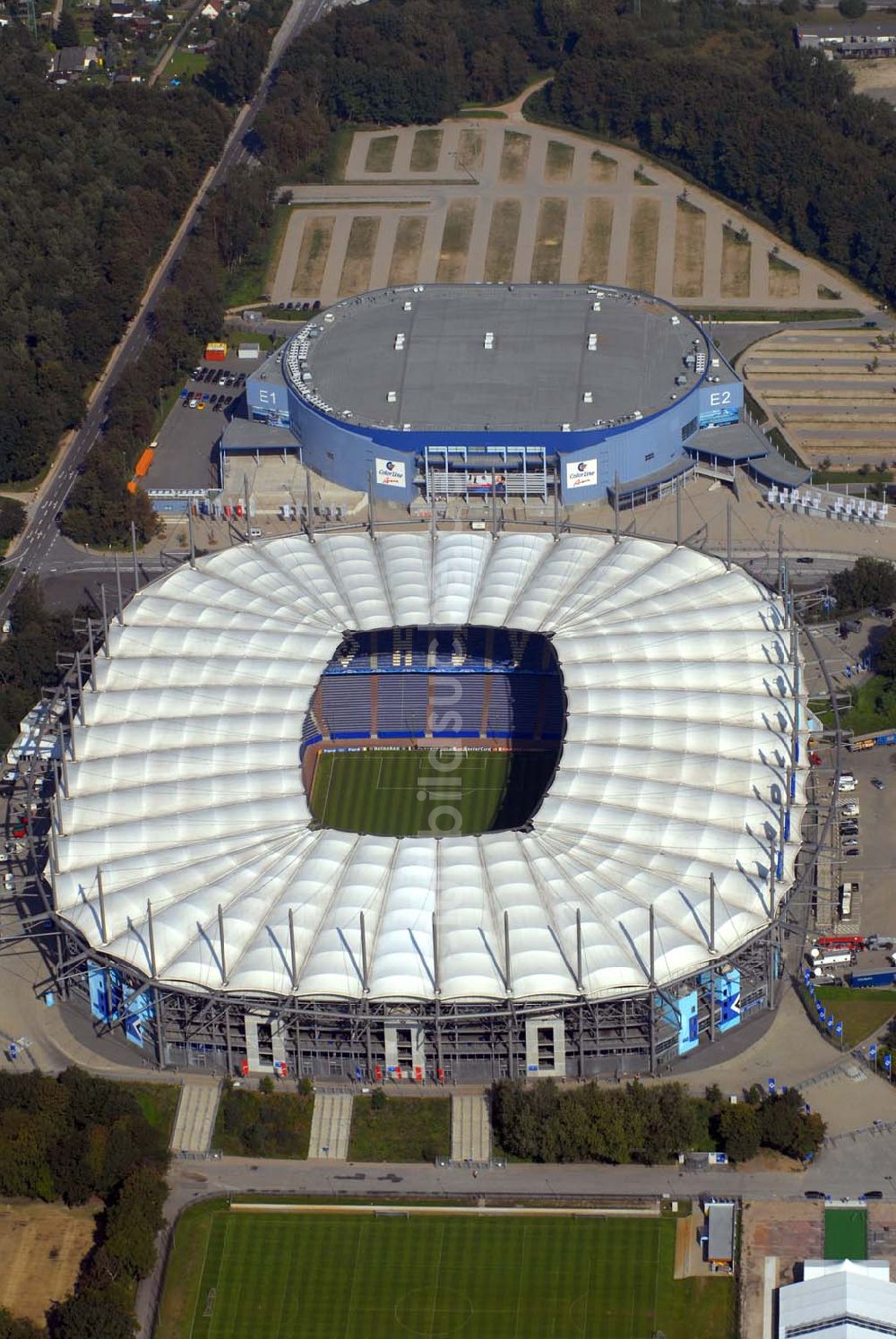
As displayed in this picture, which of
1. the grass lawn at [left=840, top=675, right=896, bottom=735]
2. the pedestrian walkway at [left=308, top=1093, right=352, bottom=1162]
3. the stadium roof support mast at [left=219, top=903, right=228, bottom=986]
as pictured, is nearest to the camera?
the pedestrian walkway at [left=308, top=1093, right=352, bottom=1162]

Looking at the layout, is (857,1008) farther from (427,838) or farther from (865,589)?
(865,589)

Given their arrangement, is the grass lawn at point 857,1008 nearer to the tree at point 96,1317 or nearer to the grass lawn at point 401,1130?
the grass lawn at point 401,1130

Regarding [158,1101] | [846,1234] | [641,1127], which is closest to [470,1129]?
[641,1127]

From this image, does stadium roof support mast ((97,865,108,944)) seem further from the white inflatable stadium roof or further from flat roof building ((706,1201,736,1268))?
flat roof building ((706,1201,736,1268))

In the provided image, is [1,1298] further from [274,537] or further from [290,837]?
[274,537]

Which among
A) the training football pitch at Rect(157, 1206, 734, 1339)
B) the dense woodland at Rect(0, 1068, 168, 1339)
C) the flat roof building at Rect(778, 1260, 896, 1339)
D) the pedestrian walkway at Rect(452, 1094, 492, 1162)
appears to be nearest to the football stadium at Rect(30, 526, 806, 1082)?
the pedestrian walkway at Rect(452, 1094, 492, 1162)
